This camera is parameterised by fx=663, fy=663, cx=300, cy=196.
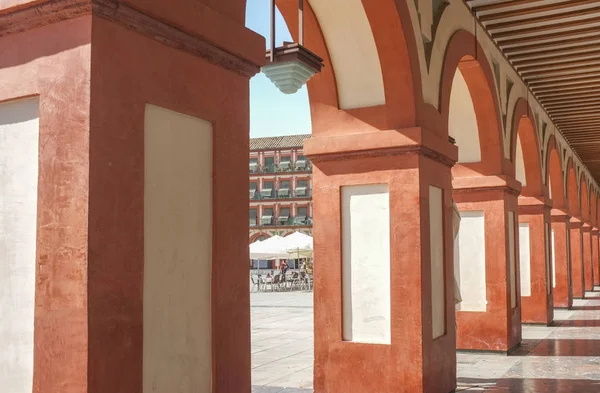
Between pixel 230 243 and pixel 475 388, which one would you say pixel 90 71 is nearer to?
A: pixel 230 243

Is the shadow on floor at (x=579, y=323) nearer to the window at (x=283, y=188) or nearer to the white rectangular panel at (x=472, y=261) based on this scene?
the white rectangular panel at (x=472, y=261)

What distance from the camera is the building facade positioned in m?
53.1

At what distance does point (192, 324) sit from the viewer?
300 centimetres

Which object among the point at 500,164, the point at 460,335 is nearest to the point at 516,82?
the point at 500,164

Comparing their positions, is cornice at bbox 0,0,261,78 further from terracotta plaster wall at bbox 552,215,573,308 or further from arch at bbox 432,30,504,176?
terracotta plaster wall at bbox 552,215,573,308

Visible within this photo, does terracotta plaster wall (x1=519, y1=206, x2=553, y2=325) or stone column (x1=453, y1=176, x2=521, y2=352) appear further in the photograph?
terracotta plaster wall (x1=519, y1=206, x2=553, y2=325)

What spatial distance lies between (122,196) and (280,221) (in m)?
51.2

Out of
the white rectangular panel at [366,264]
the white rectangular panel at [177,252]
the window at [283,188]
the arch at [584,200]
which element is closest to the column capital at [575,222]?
the arch at [584,200]

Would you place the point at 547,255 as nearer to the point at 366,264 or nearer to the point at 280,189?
the point at 366,264

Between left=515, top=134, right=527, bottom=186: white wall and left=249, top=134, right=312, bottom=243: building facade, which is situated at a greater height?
left=249, top=134, right=312, bottom=243: building facade

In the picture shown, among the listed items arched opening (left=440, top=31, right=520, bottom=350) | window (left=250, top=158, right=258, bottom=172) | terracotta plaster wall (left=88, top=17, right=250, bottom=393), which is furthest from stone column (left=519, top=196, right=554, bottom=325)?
window (left=250, top=158, right=258, bottom=172)

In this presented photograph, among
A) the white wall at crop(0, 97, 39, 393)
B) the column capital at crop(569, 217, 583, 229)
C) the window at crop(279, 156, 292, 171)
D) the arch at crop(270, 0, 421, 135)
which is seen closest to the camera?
the white wall at crop(0, 97, 39, 393)

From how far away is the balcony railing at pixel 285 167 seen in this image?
2092 inches

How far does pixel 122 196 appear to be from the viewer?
8.55ft
